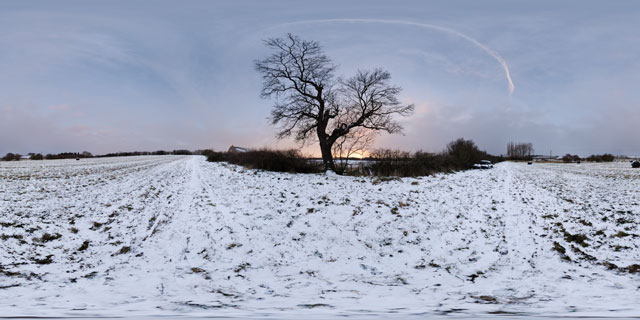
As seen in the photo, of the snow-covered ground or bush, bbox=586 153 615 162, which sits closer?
the snow-covered ground

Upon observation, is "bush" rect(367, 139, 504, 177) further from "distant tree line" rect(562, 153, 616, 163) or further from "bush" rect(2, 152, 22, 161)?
"distant tree line" rect(562, 153, 616, 163)

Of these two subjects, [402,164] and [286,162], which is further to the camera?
[402,164]

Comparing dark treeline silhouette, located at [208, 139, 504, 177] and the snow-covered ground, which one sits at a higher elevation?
dark treeline silhouette, located at [208, 139, 504, 177]

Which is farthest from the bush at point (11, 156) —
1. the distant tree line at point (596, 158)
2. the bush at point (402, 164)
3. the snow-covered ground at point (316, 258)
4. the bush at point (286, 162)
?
the distant tree line at point (596, 158)

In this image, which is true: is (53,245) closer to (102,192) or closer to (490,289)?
(102,192)

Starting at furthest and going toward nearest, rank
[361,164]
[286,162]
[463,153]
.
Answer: [463,153]
[361,164]
[286,162]

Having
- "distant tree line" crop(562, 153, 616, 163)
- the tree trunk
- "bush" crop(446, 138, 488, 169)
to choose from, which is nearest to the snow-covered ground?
the tree trunk

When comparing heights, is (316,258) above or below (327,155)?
below

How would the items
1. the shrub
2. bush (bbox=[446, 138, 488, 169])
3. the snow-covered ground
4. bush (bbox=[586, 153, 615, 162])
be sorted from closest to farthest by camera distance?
1. the snow-covered ground
2. the shrub
3. bush (bbox=[446, 138, 488, 169])
4. bush (bbox=[586, 153, 615, 162])

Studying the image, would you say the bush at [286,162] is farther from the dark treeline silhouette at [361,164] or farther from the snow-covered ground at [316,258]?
the snow-covered ground at [316,258]

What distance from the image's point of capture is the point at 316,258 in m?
6.03

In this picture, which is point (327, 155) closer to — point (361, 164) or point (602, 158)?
point (361, 164)

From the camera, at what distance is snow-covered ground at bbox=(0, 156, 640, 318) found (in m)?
4.20

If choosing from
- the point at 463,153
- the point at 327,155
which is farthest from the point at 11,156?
the point at 463,153
